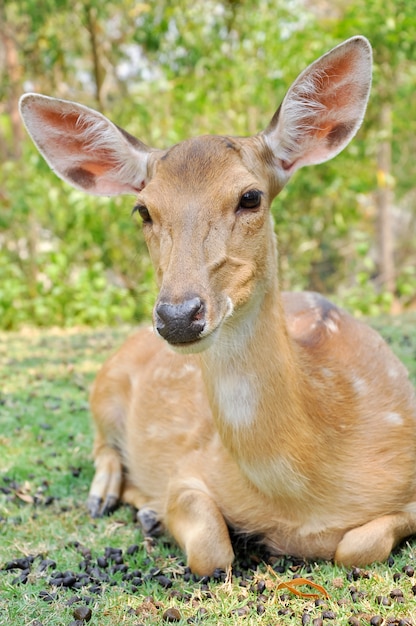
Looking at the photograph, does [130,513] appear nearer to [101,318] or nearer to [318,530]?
[318,530]

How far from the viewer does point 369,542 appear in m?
2.99

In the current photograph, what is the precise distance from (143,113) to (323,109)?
24.3 ft

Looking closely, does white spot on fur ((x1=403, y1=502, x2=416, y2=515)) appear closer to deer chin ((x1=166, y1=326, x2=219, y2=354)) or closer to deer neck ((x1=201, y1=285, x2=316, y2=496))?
deer neck ((x1=201, y1=285, x2=316, y2=496))

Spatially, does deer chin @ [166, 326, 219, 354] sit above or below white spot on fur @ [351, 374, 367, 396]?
above

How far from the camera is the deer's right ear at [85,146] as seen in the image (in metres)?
3.44

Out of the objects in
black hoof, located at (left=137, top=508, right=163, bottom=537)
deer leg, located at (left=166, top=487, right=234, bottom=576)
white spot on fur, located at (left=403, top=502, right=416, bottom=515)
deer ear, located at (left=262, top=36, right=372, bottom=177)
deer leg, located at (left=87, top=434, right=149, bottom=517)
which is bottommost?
deer leg, located at (left=87, top=434, right=149, bottom=517)

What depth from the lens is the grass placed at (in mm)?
2693

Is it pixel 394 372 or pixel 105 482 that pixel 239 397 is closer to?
pixel 394 372

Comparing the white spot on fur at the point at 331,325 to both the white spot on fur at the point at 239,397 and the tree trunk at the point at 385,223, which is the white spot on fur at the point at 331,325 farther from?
the tree trunk at the point at 385,223

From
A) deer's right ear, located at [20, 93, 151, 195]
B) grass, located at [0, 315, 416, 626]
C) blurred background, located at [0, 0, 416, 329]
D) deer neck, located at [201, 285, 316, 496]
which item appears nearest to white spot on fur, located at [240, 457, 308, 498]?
deer neck, located at [201, 285, 316, 496]

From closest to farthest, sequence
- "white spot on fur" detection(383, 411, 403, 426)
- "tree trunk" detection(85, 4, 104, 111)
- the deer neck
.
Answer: the deer neck < "white spot on fur" detection(383, 411, 403, 426) < "tree trunk" detection(85, 4, 104, 111)

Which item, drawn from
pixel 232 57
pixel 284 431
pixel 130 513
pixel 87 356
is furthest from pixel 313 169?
pixel 284 431

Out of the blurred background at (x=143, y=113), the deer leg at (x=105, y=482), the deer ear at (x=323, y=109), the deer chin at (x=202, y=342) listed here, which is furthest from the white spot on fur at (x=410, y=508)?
the blurred background at (x=143, y=113)

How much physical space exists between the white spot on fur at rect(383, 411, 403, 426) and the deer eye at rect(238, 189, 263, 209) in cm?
104
